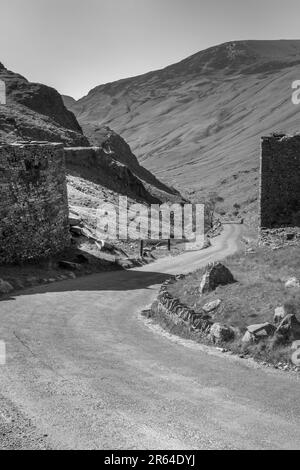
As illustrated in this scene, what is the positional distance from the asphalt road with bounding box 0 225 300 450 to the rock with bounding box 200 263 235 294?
2347 mm

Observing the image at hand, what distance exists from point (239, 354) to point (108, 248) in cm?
2352

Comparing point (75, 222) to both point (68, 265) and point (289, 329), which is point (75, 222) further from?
point (289, 329)

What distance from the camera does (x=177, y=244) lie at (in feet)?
162

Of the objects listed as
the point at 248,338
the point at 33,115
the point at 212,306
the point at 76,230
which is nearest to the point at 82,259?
the point at 76,230

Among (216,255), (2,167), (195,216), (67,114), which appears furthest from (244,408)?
(67,114)

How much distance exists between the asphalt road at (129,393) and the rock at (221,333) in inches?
27.0

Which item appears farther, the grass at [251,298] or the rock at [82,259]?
the rock at [82,259]

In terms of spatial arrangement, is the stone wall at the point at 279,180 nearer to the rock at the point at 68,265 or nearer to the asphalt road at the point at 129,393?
the rock at the point at 68,265

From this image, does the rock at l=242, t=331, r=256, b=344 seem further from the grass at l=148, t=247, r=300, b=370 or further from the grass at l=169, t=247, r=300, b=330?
the grass at l=169, t=247, r=300, b=330

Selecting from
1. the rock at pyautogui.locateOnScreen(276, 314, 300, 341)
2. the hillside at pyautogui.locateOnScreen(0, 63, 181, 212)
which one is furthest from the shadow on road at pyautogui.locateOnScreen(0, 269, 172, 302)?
the hillside at pyautogui.locateOnScreen(0, 63, 181, 212)

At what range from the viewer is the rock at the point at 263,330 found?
43.4 feet

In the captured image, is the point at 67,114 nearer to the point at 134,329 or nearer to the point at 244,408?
the point at 134,329
